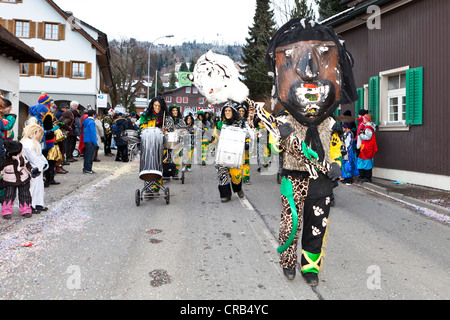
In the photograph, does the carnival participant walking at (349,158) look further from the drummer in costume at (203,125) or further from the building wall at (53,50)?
the building wall at (53,50)

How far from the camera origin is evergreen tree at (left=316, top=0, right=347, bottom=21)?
2778 centimetres

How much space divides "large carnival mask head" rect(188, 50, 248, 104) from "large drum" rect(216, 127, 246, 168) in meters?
3.29

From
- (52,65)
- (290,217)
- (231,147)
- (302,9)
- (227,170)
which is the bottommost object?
(290,217)

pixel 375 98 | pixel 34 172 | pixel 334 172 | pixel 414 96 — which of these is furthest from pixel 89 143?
pixel 334 172

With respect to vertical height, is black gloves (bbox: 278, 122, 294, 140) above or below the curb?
above

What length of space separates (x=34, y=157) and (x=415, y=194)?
860 cm

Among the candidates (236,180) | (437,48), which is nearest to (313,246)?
(236,180)

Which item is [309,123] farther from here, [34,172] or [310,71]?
[34,172]

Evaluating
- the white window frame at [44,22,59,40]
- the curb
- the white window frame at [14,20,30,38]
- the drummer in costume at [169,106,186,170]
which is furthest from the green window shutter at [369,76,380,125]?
the white window frame at [14,20,30,38]

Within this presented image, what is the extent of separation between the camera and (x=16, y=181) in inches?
265

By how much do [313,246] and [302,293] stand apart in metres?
0.47

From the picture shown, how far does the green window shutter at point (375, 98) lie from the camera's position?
1354cm

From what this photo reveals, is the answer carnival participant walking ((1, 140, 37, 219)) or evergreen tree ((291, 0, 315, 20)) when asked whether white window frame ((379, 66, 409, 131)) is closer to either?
evergreen tree ((291, 0, 315, 20))
